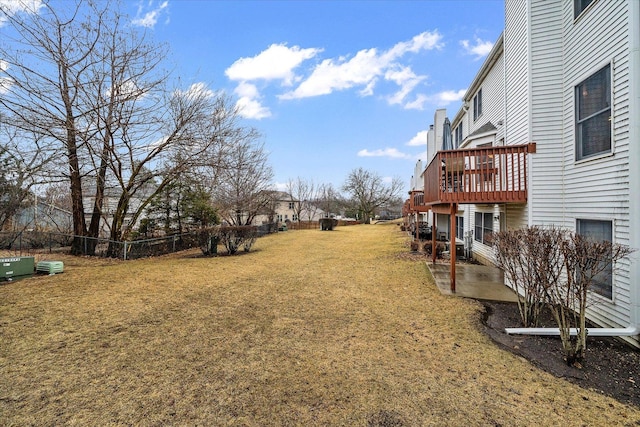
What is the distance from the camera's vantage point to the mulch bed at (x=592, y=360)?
3.06 metres

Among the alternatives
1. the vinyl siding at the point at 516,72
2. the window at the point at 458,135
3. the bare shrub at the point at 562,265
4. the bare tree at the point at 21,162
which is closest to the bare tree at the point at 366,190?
the window at the point at 458,135

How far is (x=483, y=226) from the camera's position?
10117mm

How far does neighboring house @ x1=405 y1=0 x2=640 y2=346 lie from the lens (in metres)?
4.12

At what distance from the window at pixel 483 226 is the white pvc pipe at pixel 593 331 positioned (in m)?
5.08

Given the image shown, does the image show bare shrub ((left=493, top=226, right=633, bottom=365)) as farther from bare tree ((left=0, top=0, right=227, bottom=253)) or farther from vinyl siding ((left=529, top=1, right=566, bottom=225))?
bare tree ((left=0, top=0, right=227, bottom=253))

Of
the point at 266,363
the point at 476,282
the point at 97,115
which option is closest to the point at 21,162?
the point at 97,115

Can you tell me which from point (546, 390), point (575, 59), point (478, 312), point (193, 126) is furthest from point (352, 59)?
point (546, 390)

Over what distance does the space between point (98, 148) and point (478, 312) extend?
1267 cm

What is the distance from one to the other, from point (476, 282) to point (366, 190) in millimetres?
41233

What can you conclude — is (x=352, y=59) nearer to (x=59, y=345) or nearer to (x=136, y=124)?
(x=136, y=124)

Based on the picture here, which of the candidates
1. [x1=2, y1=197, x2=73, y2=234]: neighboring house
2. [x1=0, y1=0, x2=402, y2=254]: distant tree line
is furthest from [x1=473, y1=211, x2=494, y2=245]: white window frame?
[x1=2, y1=197, x2=73, y2=234]: neighboring house

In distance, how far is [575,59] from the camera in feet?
18.0

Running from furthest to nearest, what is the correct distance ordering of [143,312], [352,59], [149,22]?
[352,59] → [149,22] → [143,312]

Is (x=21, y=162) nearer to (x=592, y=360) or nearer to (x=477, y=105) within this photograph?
(x=592, y=360)
